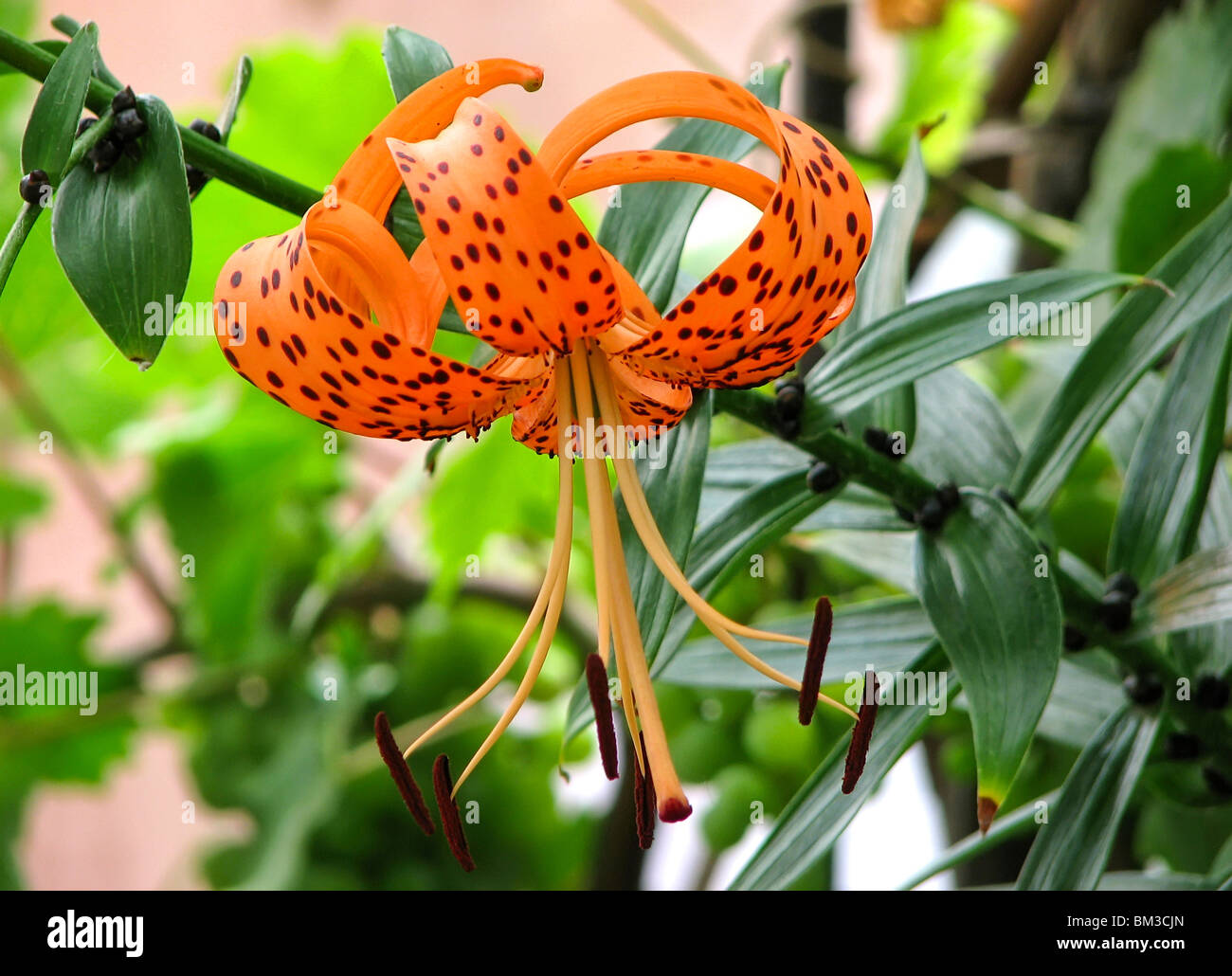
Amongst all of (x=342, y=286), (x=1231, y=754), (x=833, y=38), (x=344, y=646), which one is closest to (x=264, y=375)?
(x=342, y=286)

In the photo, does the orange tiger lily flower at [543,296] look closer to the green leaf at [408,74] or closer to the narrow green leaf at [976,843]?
the green leaf at [408,74]

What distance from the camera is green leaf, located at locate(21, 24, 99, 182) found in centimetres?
23

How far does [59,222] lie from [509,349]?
0.10m

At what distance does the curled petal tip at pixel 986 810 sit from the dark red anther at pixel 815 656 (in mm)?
45

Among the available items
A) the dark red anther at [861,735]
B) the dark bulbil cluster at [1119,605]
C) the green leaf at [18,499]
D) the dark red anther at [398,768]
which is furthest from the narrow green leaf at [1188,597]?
the green leaf at [18,499]

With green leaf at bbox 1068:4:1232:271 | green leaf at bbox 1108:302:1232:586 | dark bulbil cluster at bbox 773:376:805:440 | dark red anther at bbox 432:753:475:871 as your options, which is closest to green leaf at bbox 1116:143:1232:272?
green leaf at bbox 1068:4:1232:271

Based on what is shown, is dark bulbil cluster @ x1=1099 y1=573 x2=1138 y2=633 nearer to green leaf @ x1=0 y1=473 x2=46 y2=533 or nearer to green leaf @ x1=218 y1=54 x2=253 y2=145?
green leaf @ x1=218 y1=54 x2=253 y2=145

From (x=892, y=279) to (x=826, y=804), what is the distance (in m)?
0.16

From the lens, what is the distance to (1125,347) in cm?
33

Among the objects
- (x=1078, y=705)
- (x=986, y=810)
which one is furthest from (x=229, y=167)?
(x=1078, y=705)

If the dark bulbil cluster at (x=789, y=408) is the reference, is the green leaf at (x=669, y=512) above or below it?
below

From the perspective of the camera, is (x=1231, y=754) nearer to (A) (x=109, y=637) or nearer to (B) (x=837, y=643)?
(B) (x=837, y=643)

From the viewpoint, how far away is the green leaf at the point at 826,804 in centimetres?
32

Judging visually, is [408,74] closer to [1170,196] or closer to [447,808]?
[447,808]
